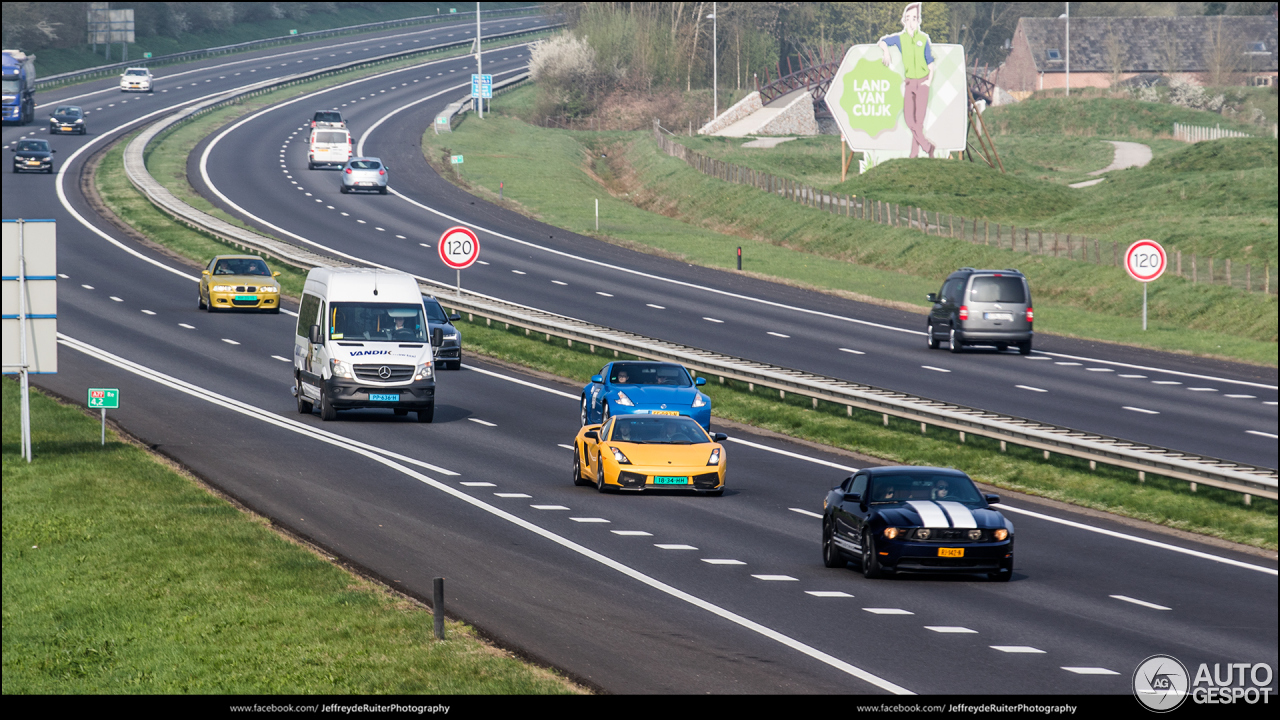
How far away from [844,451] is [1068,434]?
4.53 m

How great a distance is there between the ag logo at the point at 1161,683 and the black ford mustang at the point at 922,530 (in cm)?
396

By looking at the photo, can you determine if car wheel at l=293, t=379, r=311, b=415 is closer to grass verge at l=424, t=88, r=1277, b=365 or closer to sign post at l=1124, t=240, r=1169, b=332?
sign post at l=1124, t=240, r=1169, b=332

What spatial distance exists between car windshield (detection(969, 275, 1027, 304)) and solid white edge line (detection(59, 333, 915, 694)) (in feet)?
63.1

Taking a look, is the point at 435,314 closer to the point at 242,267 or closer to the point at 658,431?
the point at 242,267

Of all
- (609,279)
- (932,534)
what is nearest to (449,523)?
(932,534)

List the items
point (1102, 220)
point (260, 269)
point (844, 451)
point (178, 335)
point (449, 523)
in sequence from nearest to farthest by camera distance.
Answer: point (449, 523) < point (844, 451) < point (178, 335) < point (260, 269) < point (1102, 220)

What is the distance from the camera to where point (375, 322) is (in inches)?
1164

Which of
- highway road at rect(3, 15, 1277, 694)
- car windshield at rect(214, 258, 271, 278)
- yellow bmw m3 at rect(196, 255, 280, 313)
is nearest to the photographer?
highway road at rect(3, 15, 1277, 694)

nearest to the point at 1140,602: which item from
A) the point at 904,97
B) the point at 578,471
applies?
the point at 578,471

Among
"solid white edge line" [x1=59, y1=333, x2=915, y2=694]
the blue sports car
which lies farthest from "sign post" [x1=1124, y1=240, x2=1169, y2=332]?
"solid white edge line" [x1=59, y1=333, x2=915, y2=694]

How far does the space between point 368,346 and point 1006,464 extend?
1251 cm

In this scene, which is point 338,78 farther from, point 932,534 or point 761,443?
point 932,534

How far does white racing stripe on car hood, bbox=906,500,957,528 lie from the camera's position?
57.1 feet

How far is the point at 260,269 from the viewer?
46.5m
